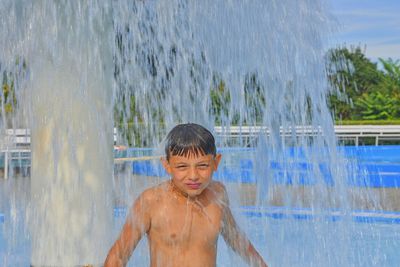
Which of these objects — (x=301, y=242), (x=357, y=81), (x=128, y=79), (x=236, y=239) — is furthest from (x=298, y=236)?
(x=357, y=81)

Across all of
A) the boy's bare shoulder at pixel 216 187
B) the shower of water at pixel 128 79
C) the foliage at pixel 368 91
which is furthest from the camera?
the foliage at pixel 368 91

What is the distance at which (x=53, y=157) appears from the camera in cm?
373

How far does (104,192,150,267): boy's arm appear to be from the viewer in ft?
7.15

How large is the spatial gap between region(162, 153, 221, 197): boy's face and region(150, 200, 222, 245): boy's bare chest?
10cm

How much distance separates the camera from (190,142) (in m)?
2.18

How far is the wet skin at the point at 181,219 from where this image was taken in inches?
87.4

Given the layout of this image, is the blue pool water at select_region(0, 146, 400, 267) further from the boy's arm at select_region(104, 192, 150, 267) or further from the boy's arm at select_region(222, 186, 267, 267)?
the boy's arm at select_region(104, 192, 150, 267)

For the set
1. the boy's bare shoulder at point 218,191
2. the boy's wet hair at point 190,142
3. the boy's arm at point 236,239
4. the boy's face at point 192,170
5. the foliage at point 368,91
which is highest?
the foliage at point 368,91

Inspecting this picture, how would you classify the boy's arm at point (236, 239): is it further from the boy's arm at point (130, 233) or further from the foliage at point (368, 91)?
the foliage at point (368, 91)

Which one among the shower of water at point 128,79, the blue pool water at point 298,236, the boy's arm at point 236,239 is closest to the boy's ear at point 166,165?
the boy's arm at point 236,239

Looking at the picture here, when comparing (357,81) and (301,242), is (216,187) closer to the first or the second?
(301,242)

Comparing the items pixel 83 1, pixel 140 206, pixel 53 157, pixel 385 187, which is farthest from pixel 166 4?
pixel 385 187

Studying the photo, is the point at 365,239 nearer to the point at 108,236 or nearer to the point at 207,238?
the point at 108,236

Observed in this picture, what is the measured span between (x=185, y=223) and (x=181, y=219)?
21 millimetres
